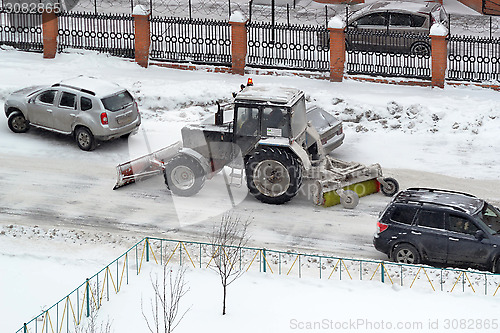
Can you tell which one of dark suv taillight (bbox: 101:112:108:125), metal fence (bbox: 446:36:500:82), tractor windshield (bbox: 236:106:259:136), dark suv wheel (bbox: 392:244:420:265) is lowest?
dark suv wheel (bbox: 392:244:420:265)

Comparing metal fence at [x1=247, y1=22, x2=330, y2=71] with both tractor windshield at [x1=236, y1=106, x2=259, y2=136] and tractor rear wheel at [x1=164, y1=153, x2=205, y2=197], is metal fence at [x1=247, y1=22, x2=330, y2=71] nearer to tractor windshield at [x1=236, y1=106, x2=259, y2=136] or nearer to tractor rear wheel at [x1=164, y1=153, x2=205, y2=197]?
tractor windshield at [x1=236, y1=106, x2=259, y2=136]

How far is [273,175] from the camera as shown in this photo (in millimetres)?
20469

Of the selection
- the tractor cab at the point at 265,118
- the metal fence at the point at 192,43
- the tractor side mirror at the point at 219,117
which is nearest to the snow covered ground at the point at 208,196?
the metal fence at the point at 192,43

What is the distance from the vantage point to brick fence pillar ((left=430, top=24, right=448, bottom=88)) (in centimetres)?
2635

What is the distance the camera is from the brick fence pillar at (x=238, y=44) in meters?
27.9

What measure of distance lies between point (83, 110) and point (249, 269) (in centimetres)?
734

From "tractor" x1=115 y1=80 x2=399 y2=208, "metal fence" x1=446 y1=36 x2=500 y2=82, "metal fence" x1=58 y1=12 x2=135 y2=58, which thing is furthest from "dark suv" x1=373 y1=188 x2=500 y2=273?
"metal fence" x1=58 y1=12 x2=135 y2=58

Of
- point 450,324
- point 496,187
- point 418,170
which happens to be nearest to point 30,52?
point 418,170

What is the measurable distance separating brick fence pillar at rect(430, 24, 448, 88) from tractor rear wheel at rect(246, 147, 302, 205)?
7.75 metres

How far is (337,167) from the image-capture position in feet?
70.8

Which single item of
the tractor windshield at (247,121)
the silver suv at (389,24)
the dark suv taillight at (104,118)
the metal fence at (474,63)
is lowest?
the dark suv taillight at (104,118)

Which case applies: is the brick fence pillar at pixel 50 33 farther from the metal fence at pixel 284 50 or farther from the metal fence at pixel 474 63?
the metal fence at pixel 474 63

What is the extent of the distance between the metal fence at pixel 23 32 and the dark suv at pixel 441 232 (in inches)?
597

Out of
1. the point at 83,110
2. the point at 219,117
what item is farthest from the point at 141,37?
the point at 219,117
